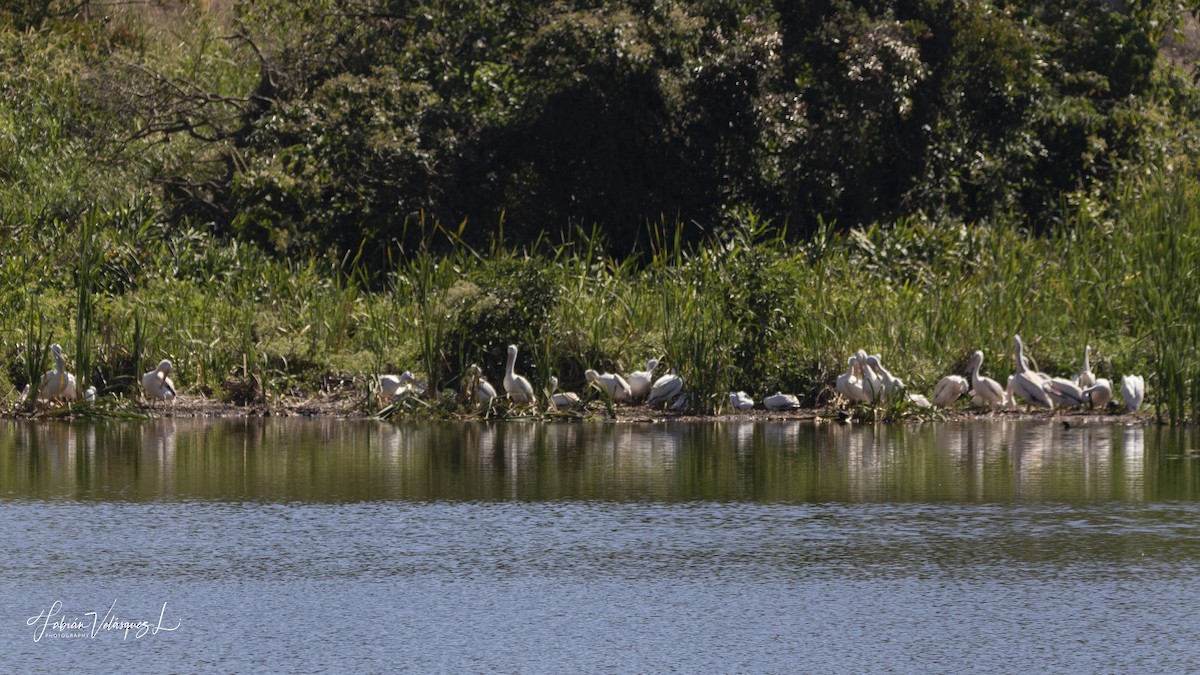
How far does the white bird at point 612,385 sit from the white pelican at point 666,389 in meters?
0.24

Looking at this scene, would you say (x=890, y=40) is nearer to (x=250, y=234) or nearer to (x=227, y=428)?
(x=250, y=234)

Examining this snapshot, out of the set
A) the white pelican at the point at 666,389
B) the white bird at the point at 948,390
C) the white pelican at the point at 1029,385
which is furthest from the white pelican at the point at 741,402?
the white pelican at the point at 1029,385

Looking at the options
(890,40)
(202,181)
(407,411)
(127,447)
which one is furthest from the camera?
(202,181)

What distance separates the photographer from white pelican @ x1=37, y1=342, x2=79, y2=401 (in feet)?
49.7

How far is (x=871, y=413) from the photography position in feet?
48.1

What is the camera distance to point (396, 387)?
15.5 m

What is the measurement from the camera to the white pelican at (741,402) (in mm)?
15227

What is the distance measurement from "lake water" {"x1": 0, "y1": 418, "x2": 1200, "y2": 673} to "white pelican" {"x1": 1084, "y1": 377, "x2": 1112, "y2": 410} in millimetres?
2160

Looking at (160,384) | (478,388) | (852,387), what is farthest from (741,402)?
(160,384)

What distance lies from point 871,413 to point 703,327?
171 cm

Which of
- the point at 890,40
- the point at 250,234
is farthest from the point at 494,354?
the point at 890,40

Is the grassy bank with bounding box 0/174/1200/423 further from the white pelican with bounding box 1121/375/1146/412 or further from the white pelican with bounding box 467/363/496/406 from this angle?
the white pelican with bounding box 467/363/496/406

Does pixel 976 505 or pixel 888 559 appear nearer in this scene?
pixel 888 559

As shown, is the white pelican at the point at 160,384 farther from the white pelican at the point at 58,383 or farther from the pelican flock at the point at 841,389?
the white pelican at the point at 58,383
